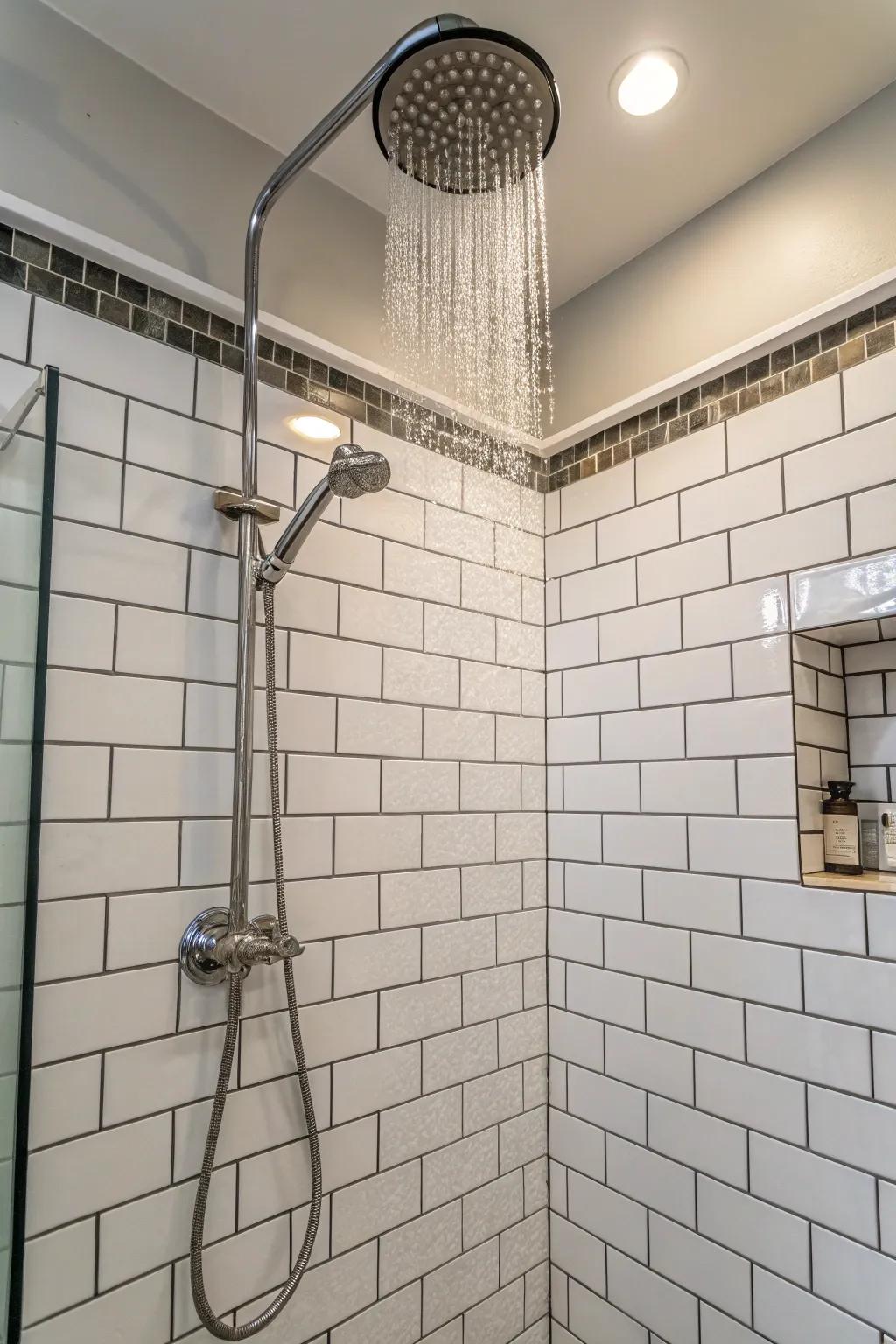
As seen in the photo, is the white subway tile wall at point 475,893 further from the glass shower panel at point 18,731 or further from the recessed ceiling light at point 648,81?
the recessed ceiling light at point 648,81

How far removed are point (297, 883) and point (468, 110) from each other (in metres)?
1.13

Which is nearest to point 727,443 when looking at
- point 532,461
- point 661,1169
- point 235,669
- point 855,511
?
point 855,511

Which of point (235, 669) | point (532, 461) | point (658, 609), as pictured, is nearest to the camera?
point (235, 669)

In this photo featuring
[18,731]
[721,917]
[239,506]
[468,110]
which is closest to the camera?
[18,731]

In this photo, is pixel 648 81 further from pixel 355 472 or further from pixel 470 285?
pixel 355 472

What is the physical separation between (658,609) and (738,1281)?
1140 mm

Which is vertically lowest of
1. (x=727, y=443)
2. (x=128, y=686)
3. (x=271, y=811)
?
(x=271, y=811)

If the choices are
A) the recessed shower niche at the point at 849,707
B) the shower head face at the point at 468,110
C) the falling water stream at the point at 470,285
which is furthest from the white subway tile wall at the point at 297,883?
the recessed shower niche at the point at 849,707

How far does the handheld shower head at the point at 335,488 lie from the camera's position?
3.43 ft

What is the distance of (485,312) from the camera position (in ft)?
4.59

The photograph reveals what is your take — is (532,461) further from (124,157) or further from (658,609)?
(124,157)

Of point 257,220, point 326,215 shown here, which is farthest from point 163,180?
point 326,215

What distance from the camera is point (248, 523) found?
1.14 metres

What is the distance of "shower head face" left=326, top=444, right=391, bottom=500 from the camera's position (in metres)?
1.04
